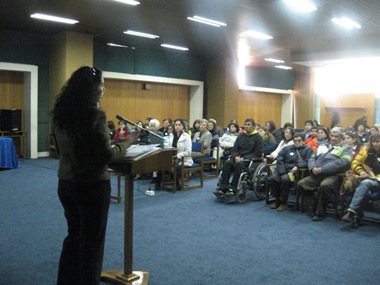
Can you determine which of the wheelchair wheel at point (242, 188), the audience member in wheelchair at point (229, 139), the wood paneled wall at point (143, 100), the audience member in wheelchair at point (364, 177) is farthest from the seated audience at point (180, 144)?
the wood paneled wall at point (143, 100)

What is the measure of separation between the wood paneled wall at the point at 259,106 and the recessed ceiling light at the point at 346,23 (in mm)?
6604

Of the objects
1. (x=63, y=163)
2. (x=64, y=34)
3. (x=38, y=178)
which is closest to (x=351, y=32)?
(x=64, y=34)

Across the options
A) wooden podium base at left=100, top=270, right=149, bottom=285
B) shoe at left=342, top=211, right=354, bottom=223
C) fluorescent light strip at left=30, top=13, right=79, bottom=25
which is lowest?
wooden podium base at left=100, top=270, right=149, bottom=285

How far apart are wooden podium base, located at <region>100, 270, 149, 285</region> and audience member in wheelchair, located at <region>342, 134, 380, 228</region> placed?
261cm

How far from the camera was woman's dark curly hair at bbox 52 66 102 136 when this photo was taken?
2.13 m

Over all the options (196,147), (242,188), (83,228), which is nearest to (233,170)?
(242,188)

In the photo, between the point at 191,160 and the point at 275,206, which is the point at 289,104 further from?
the point at 275,206

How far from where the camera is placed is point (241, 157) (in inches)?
231

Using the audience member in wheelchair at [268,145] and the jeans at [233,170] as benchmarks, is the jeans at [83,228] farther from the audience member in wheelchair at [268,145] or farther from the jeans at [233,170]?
the audience member in wheelchair at [268,145]

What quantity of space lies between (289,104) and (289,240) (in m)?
13.1

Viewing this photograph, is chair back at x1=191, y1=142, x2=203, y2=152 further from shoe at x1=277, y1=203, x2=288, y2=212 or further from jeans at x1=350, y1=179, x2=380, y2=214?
jeans at x1=350, y1=179, x2=380, y2=214

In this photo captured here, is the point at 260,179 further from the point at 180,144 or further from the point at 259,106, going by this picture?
the point at 259,106

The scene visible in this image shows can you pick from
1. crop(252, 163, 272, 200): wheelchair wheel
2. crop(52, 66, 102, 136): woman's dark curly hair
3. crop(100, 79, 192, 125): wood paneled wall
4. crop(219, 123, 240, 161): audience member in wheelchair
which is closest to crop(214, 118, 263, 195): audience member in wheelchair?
crop(252, 163, 272, 200): wheelchair wheel

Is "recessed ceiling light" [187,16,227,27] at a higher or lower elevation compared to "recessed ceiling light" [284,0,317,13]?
higher
